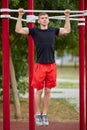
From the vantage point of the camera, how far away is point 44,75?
5965mm

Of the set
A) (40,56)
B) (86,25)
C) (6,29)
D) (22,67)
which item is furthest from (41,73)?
(22,67)

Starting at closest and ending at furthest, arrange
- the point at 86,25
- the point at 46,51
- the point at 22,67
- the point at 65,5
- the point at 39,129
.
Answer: the point at 46,51 < the point at 86,25 < the point at 39,129 < the point at 65,5 < the point at 22,67

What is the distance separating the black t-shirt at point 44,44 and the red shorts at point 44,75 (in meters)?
0.07

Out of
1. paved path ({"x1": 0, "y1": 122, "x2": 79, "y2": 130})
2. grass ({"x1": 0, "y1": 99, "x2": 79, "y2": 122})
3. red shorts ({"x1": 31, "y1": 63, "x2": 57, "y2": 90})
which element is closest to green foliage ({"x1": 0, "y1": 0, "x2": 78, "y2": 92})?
grass ({"x1": 0, "y1": 99, "x2": 79, "y2": 122})

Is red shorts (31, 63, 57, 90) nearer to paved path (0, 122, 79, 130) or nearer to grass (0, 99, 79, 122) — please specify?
paved path (0, 122, 79, 130)

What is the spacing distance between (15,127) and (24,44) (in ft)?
9.44

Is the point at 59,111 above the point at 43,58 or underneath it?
underneath

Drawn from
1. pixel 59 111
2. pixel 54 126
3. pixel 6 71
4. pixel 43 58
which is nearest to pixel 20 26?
pixel 43 58

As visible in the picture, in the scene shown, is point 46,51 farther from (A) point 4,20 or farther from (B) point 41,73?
(A) point 4,20

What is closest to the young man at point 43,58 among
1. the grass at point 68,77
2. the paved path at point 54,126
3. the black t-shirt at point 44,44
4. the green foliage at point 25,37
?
the black t-shirt at point 44,44

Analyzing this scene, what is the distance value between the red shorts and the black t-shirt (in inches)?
2.8

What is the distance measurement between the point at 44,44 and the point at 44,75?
42cm

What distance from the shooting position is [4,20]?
6027mm

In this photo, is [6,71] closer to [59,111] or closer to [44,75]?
[44,75]
